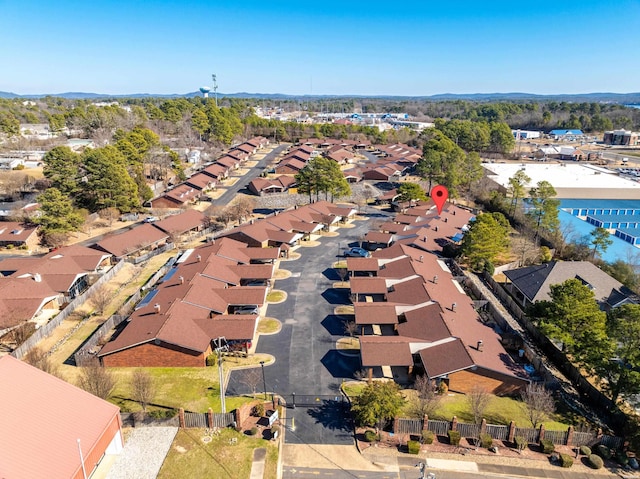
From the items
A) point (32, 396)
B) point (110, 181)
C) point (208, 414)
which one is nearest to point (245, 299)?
point (208, 414)

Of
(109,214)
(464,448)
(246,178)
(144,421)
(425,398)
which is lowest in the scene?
(464,448)

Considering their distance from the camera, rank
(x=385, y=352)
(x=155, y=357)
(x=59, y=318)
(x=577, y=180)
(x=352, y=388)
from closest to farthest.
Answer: (x=352, y=388) → (x=385, y=352) → (x=155, y=357) → (x=59, y=318) → (x=577, y=180)

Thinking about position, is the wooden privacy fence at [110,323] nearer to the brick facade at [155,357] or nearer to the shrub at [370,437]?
the brick facade at [155,357]

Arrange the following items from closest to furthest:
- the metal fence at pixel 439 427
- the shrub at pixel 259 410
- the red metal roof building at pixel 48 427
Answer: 1. the red metal roof building at pixel 48 427
2. the metal fence at pixel 439 427
3. the shrub at pixel 259 410

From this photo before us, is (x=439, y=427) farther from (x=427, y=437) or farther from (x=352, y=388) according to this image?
(x=352, y=388)

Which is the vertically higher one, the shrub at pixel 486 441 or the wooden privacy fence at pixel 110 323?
the wooden privacy fence at pixel 110 323

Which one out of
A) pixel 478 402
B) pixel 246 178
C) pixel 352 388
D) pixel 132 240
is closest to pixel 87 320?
pixel 132 240

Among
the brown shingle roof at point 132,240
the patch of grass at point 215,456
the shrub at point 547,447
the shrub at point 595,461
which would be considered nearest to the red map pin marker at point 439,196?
the brown shingle roof at point 132,240
